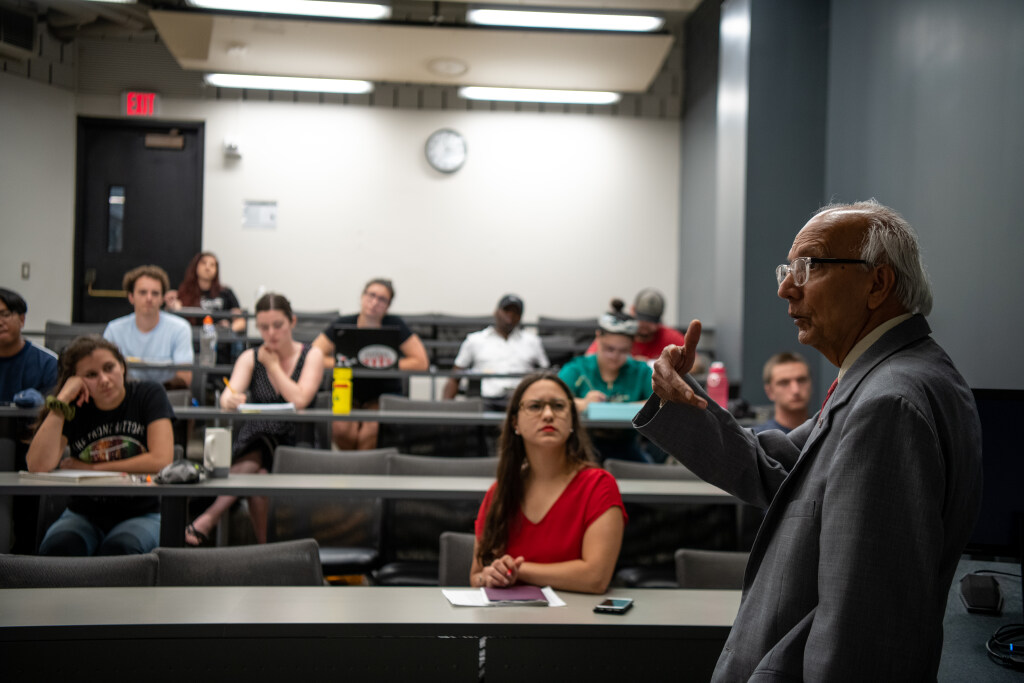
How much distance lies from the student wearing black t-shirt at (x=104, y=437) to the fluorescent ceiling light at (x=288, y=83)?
569 cm

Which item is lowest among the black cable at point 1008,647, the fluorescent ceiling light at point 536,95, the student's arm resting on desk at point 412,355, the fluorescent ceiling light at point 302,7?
the black cable at point 1008,647

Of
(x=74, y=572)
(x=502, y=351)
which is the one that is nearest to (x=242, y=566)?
(x=74, y=572)

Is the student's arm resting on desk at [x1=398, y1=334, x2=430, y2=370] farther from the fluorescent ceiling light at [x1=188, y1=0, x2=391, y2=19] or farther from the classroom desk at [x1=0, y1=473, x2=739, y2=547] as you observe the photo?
the fluorescent ceiling light at [x1=188, y1=0, x2=391, y2=19]

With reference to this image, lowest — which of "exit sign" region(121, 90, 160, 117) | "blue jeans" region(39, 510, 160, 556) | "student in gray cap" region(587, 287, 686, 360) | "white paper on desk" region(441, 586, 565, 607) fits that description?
"blue jeans" region(39, 510, 160, 556)

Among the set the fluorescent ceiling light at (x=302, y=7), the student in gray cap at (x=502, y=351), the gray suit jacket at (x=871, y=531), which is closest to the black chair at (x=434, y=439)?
the student in gray cap at (x=502, y=351)

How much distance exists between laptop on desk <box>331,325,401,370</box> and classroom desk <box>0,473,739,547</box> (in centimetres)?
→ 164

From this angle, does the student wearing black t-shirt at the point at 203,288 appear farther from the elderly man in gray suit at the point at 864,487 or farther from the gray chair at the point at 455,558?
the elderly man in gray suit at the point at 864,487

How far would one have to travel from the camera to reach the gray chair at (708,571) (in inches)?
99.5

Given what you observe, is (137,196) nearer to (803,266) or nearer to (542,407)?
(542,407)

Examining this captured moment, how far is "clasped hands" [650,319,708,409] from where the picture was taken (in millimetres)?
1417

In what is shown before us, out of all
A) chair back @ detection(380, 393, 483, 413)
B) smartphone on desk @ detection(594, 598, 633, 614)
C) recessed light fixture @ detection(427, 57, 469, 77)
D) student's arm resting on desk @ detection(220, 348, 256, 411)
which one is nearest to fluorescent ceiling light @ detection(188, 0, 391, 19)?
recessed light fixture @ detection(427, 57, 469, 77)

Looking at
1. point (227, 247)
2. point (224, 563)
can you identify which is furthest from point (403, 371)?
point (227, 247)

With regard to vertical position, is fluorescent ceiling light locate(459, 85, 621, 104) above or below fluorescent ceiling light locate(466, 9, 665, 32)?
below

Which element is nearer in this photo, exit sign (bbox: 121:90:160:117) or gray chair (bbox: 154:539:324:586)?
gray chair (bbox: 154:539:324:586)
